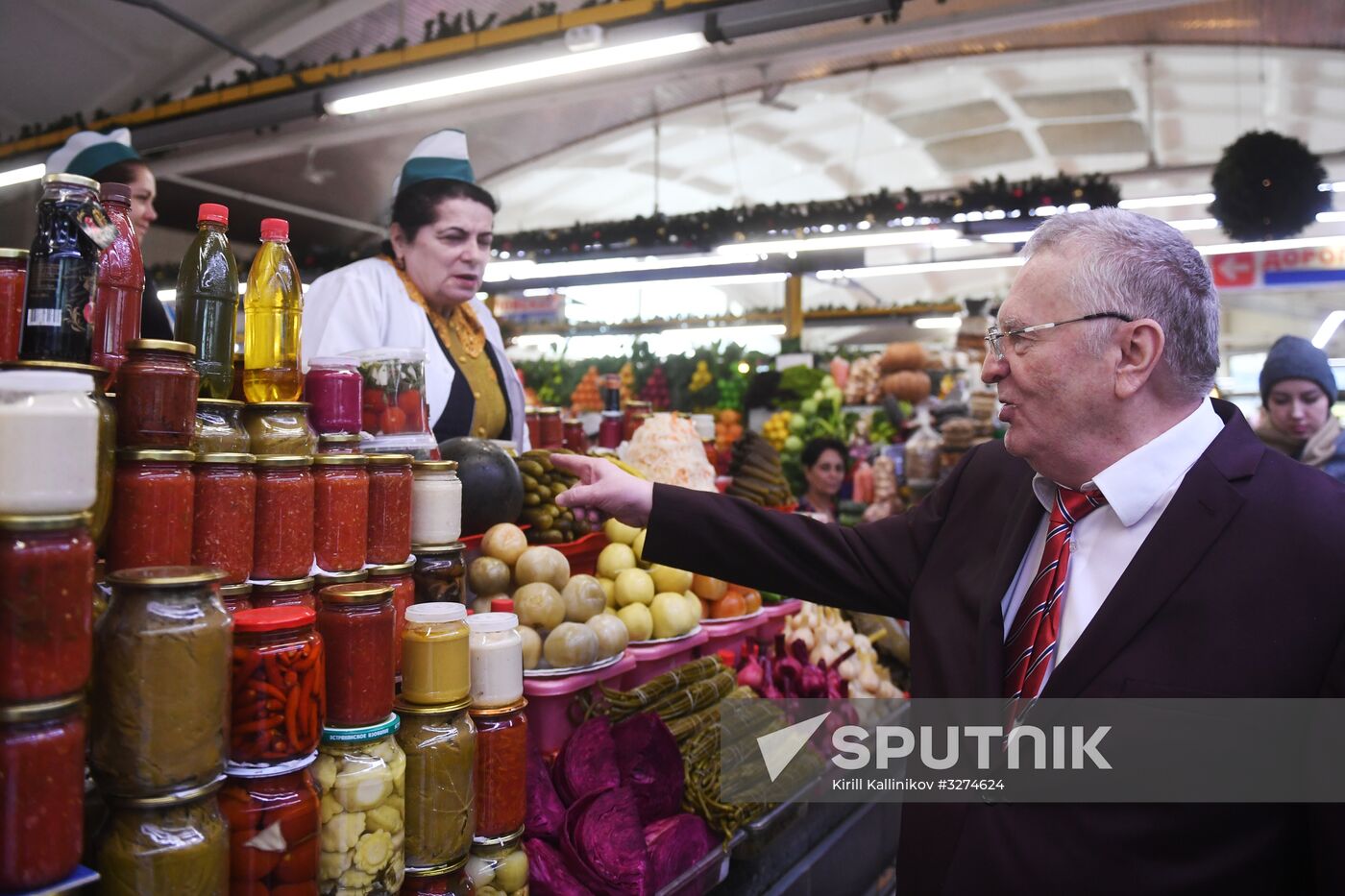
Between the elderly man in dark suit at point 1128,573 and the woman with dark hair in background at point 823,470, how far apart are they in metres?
3.79

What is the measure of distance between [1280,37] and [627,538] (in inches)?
464

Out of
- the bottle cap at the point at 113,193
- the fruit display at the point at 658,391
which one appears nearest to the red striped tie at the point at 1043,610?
the bottle cap at the point at 113,193

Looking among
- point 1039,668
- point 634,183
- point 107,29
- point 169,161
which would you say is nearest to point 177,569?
point 1039,668

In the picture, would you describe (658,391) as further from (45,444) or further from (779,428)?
(45,444)

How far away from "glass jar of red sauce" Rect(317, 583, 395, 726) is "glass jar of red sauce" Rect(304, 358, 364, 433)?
1.10 feet

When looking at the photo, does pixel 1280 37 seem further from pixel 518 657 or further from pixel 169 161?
pixel 169 161

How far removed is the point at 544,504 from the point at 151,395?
4.67 ft

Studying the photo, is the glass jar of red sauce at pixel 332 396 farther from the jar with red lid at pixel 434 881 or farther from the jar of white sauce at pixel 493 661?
the jar with red lid at pixel 434 881

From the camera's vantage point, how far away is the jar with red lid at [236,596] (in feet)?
3.94

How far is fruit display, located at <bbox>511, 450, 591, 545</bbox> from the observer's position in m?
2.47

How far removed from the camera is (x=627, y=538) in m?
2.69

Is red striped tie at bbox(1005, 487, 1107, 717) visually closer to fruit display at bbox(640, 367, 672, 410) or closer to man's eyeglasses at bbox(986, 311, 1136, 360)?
man's eyeglasses at bbox(986, 311, 1136, 360)

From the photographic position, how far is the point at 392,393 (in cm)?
185

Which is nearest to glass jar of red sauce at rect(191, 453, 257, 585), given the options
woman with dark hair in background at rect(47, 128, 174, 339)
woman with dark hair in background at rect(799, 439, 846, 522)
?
woman with dark hair in background at rect(47, 128, 174, 339)
